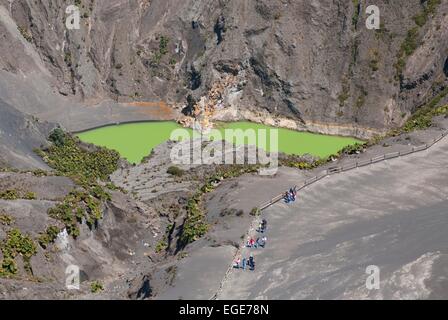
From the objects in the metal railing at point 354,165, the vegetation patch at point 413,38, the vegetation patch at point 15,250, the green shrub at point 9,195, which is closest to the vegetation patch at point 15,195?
the green shrub at point 9,195

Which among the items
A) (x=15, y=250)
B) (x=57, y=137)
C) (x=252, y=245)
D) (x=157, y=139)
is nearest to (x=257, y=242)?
(x=252, y=245)

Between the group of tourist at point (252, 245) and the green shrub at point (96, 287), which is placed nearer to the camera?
the group of tourist at point (252, 245)

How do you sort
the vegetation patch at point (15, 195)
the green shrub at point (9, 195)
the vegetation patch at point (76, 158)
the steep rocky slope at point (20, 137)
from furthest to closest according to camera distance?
the vegetation patch at point (76, 158)
the steep rocky slope at point (20, 137)
the vegetation patch at point (15, 195)
the green shrub at point (9, 195)

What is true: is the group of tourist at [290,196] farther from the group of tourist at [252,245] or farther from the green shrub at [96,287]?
the green shrub at [96,287]

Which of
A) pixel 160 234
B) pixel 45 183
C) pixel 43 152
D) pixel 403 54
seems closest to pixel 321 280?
pixel 160 234
